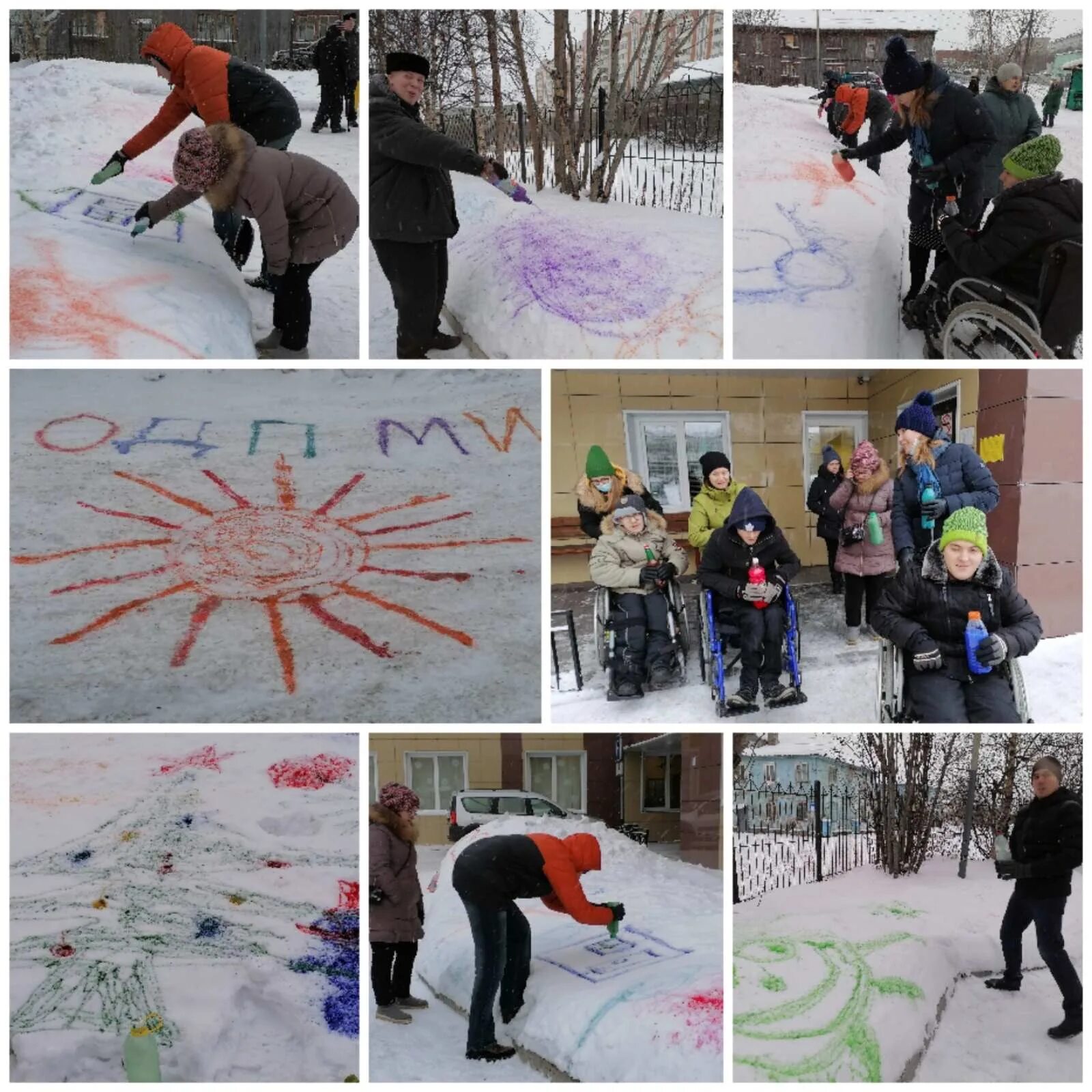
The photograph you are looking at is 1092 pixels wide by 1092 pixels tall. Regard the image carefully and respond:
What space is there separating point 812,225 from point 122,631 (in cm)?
279

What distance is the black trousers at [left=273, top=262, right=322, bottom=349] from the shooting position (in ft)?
11.9

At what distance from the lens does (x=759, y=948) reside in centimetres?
374

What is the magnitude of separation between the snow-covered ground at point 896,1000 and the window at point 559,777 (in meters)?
0.73

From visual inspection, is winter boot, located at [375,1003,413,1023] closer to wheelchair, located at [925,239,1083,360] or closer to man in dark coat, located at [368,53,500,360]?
man in dark coat, located at [368,53,500,360]

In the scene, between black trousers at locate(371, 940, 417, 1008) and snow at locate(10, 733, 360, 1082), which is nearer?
snow at locate(10, 733, 360, 1082)

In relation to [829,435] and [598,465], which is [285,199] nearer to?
[598,465]

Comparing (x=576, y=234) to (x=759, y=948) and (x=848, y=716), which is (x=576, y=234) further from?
(x=759, y=948)

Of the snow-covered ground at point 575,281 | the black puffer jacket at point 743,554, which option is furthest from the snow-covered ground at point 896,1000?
the snow-covered ground at point 575,281

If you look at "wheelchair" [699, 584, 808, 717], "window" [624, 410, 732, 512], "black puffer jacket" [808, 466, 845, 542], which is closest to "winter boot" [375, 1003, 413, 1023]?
"wheelchair" [699, 584, 808, 717]

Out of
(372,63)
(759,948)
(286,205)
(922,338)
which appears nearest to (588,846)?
(759,948)

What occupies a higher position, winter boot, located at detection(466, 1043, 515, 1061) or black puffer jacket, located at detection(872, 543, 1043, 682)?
black puffer jacket, located at detection(872, 543, 1043, 682)

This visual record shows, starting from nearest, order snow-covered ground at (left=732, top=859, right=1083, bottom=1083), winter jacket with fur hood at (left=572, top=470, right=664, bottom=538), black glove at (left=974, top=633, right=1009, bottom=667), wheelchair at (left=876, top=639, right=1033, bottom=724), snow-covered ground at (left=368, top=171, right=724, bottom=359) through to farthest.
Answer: black glove at (left=974, top=633, right=1009, bottom=667), wheelchair at (left=876, top=639, right=1033, bottom=724), snow-covered ground at (left=732, top=859, right=1083, bottom=1083), snow-covered ground at (left=368, top=171, right=724, bottom=359), winter jacket with fur hood at (left=572, top=470, right=664, bottom=538)

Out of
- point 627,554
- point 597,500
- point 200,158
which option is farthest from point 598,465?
point 200,158

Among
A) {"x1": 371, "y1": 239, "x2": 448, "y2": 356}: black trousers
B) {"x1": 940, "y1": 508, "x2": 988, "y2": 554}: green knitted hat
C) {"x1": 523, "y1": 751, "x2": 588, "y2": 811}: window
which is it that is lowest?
{"x1": 523, "y1": 751, "x2": 588, "y2": 811}: window
